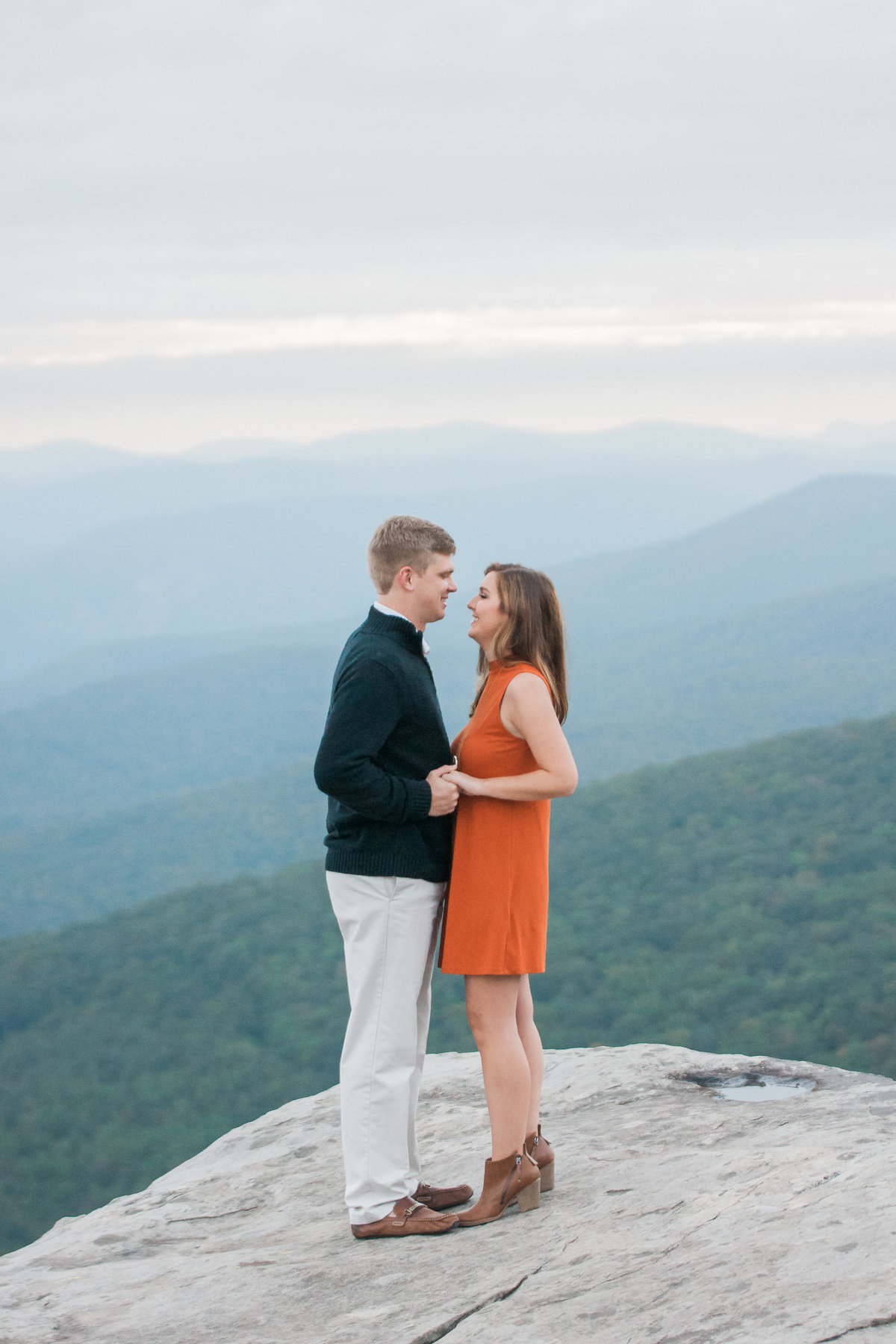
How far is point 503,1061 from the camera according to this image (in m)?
4.16

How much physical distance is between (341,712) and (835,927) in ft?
146

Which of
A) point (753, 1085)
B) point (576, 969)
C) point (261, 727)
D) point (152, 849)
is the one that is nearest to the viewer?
point (753, 1085)

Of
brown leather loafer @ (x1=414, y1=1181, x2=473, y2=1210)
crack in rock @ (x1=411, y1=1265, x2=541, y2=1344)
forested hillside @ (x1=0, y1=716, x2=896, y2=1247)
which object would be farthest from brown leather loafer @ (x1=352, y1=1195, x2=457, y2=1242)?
forested hillside @ (x1=0, y1=716, x2=896, y2=1247)

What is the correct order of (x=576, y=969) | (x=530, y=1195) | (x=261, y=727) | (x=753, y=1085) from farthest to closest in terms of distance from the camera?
(x=261, y=727)
(x=576, y=969)
(x=753, y=1085)
(x=530, y=1195)

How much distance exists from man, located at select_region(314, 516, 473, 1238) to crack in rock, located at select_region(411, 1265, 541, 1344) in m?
0.58

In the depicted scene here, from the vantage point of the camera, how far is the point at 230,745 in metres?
164

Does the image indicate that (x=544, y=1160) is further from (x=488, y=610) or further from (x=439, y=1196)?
(x=488, y=610)

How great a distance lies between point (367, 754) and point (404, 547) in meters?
0.73

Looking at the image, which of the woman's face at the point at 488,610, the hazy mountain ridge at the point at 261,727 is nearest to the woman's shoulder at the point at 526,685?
the woman's face at the point at 488,610

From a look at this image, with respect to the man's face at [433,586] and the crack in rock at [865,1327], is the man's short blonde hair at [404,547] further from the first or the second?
the crack in rock at [865,1327]

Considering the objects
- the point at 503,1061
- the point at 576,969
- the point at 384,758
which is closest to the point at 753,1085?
the point at 503,1061

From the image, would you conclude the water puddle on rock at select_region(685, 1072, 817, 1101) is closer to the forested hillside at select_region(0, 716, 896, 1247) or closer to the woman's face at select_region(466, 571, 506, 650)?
the woman's face at select_region(466, 571, 506, 650)

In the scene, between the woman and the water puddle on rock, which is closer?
the woman

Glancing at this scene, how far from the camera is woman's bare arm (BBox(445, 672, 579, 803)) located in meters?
4.02
